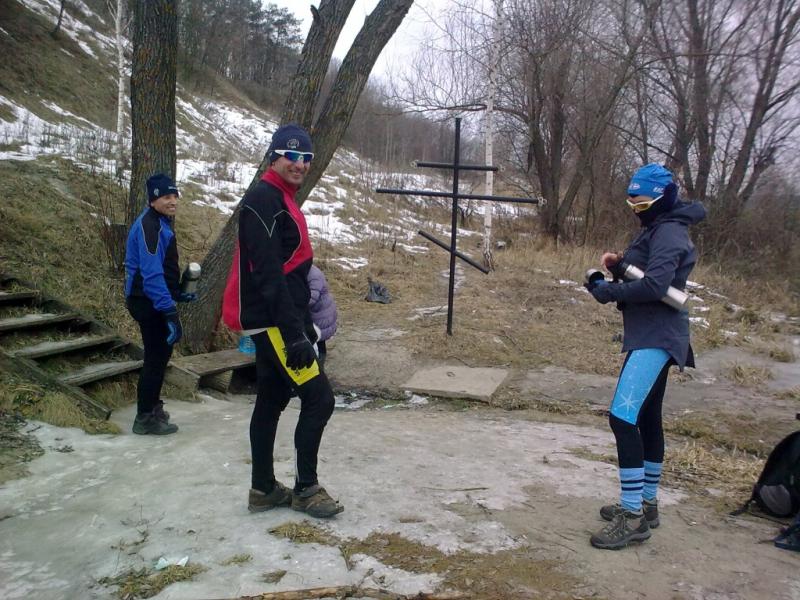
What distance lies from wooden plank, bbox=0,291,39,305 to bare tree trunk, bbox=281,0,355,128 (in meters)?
3.04

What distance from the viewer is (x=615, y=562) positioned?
293 cm

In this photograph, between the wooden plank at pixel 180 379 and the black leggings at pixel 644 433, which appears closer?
Result: the black leggings at pixel 644 433

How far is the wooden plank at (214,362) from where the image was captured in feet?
20.5

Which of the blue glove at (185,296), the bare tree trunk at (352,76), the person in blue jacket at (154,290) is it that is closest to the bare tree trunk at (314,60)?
the bare tree trunk at (352,76)

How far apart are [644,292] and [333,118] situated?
514cm

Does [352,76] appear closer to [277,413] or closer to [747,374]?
[277,413]

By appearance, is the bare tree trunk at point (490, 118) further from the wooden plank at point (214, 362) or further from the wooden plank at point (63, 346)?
the wooden plank at point (63, 346)

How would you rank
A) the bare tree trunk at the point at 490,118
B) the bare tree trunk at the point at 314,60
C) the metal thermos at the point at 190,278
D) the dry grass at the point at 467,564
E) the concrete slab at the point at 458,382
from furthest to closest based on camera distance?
the bare tree trunk at the point at 490,118 → the bare tree trunk at the point at 314,60 → the concrete slab at the point at 458,382 → the metal thermos at the point at 190,278 → the dry grass at the point at 467,564

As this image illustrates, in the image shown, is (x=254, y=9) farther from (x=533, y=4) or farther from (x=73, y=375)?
(x=73, y=375)

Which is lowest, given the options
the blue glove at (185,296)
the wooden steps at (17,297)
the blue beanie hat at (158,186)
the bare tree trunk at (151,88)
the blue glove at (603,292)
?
the wooden steps at (17,297)

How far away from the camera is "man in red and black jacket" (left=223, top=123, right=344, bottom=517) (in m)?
3.07

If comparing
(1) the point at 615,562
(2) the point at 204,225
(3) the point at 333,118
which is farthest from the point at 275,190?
(2) the point at 204,225

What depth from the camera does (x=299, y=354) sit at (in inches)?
121

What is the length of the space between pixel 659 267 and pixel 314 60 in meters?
5.16
